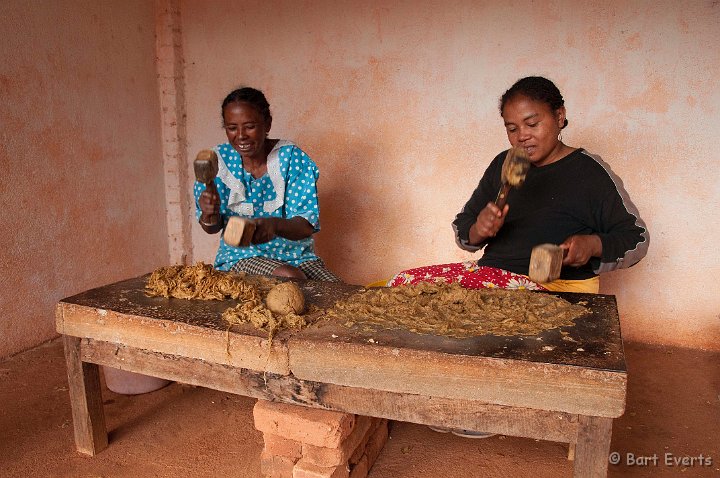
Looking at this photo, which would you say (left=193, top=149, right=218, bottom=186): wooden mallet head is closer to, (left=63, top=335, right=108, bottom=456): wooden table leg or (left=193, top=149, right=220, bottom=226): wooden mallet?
(left=193, top=149, right=220, bottom=226): wooden mallet

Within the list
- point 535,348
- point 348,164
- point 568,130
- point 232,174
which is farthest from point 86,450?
point 568,130

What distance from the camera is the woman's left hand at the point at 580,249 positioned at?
2.25m

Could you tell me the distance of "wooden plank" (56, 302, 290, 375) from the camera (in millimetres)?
1894

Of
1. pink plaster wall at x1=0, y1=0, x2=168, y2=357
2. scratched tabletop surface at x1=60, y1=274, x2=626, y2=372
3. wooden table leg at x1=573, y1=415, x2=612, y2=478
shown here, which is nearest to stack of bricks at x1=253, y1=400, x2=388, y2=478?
scratched tabletop surface at x1=60, y1=274, x2=626, y2=372

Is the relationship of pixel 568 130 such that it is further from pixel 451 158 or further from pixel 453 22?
pixel 453 22

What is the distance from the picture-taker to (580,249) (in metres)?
2.27

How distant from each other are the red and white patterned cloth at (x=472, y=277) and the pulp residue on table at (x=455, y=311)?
239mm

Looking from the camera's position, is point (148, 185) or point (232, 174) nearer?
point (232, 174)

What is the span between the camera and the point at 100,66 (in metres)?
4.04

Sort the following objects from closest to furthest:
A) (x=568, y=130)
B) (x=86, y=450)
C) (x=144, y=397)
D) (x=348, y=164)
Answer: (x=86, y=450), (x=144, y=397), (x=568, y=130), (x=348, y=164)

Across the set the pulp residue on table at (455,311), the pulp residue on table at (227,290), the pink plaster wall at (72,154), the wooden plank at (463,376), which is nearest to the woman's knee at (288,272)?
the pulp residue on table at (227,290)

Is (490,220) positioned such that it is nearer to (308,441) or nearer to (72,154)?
(308,441)

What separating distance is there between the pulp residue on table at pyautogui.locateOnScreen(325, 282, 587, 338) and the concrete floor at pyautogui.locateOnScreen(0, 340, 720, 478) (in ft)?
2.56

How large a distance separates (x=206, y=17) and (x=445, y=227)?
8.19 ft
